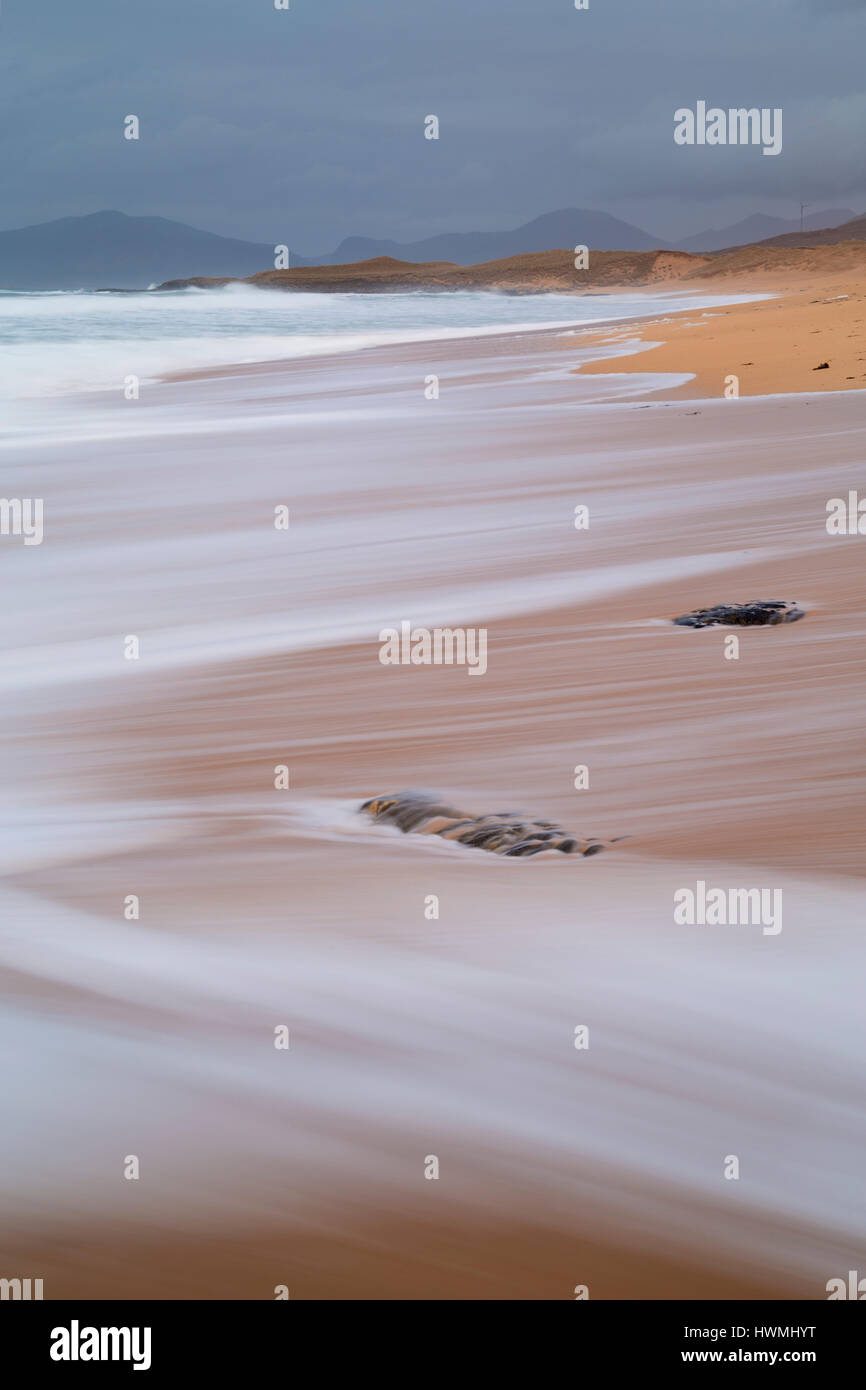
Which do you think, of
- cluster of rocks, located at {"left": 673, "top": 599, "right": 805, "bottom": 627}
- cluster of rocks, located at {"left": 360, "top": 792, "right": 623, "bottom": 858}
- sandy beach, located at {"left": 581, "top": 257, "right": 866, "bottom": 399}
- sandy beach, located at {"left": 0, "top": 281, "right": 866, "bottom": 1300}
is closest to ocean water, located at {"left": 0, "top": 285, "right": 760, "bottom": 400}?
sandy beach, located at {"left": 581, "top": 257, "right": 866, "bottom": 399}

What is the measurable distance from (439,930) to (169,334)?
30706 mm

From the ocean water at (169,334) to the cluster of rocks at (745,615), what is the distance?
47.1 feet

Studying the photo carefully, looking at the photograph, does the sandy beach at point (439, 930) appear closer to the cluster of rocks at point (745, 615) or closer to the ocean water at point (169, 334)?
the cluster of rocks at point (745, 615)

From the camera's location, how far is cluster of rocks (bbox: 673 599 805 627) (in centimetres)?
485

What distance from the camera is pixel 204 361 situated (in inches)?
973

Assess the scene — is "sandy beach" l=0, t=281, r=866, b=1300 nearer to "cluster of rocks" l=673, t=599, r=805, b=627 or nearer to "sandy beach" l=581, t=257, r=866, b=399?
"cluster of rocks" l=673, t=599, r=805, b=627

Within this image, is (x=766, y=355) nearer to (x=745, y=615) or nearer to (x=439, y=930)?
(x=745, y=615)

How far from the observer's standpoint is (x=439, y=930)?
2.92m

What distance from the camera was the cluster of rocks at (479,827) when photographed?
10.8 feet

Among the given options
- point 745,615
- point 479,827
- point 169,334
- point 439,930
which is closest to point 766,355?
point 745,615

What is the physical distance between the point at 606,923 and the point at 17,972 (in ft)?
3.75

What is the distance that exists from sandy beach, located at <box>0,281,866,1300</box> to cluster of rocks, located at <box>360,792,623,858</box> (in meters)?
0.06

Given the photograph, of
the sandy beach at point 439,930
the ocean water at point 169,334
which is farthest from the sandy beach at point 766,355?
the ocean water at point 169,334

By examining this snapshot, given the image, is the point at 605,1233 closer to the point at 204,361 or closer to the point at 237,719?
the point at 237,719
